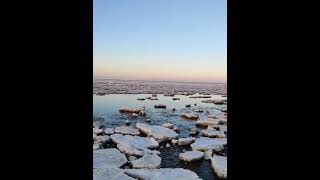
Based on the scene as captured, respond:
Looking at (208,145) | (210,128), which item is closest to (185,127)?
(210,128)

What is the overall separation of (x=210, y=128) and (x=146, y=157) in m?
4.65
